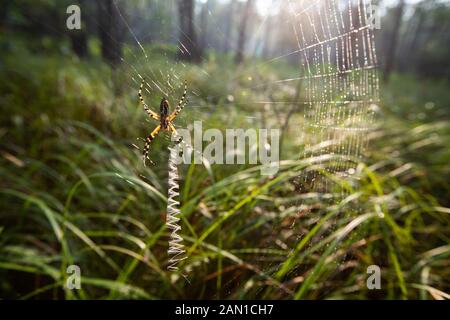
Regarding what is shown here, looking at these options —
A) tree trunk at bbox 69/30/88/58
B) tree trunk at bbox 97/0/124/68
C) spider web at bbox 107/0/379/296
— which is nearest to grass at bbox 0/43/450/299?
spider web at bbox 107/0/379/296

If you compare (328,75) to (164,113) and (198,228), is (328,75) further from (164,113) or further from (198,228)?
(198,228)

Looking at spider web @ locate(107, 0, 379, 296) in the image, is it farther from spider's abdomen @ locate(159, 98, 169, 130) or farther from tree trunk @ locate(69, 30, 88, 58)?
tree trunk @ locate(69, 30, 88, 58)

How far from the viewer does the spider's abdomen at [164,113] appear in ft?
4.16

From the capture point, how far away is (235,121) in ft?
7.07

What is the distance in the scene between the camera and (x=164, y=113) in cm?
131

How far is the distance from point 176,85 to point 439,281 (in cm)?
159

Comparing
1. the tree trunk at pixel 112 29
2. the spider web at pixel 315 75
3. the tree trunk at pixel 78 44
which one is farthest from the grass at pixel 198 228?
the tree trunk at pixel 78 44

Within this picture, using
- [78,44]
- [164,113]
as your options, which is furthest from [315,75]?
[78,44]

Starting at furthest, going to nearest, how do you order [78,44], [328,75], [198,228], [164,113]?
[78,44] < [198,228] < [328,75] < [164,113]

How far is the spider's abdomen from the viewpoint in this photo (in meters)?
1.27

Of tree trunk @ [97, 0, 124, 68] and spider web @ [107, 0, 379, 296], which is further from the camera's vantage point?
tree trunk @ [97, 0, 124, 68]

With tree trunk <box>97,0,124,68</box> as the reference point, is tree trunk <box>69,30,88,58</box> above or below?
above
